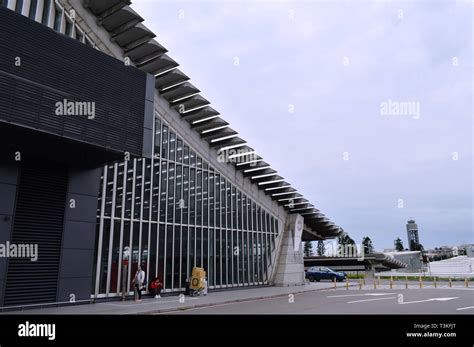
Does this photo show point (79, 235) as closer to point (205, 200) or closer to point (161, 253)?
point (161, 253)

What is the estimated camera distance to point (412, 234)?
14175 cm

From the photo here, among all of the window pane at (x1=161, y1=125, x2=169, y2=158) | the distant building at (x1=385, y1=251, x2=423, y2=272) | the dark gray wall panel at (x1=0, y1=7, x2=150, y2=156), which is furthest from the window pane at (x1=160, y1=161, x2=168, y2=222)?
the distant building at (x1=385, y1=251, x2=423, y2=272)

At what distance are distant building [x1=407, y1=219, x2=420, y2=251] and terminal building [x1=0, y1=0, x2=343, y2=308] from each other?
12675cm

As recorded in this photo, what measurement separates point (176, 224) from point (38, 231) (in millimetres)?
7758

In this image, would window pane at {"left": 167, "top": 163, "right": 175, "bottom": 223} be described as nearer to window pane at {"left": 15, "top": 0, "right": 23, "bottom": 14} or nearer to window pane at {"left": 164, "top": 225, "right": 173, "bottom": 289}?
window pane at {"left": 164, "top": 225, "right": 173, "bottom": 289}

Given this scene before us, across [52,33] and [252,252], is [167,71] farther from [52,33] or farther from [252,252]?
[252,252]

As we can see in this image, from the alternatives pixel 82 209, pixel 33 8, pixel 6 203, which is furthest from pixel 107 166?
pixel 33 8

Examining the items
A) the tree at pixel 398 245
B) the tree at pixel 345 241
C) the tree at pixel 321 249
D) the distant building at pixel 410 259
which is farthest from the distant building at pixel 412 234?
the distant building at pixel 410 259

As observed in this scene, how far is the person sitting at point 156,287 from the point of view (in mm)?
19016

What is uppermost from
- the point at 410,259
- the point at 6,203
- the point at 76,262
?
the point at 6,203

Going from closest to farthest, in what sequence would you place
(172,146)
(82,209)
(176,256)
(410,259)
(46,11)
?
1. (82,209)
2. (46,11)
3. (176,256)
4. (172,146)
5. (410,259)
